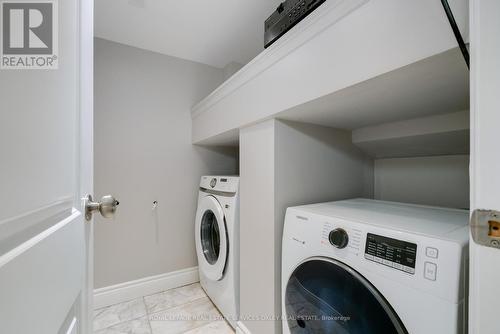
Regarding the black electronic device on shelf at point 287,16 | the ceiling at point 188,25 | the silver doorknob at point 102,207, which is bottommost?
the silver doorknob at point 102,207

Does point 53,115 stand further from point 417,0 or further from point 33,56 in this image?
point 417,0

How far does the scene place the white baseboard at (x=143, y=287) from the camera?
1738mm

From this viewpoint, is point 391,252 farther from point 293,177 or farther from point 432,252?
point 293,177

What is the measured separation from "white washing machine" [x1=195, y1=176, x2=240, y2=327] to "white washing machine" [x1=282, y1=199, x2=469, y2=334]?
0.53 metres

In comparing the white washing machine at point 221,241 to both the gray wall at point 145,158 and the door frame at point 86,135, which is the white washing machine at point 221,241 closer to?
the gray wall at point 145,158

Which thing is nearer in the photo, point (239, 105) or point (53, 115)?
point (53, 115)

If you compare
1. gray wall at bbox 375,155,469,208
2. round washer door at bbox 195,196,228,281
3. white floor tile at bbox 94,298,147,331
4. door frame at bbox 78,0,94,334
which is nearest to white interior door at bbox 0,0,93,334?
door frame at bbox 78,0,94,334

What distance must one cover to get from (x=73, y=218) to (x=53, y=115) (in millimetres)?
247

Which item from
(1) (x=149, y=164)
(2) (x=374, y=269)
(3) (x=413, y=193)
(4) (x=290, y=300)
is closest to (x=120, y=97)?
(1) (x=149, y=164)

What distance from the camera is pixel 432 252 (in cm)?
55

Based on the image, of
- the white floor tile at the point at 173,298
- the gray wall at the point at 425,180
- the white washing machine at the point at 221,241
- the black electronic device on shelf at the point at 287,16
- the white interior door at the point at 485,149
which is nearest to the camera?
the white interior door at the point at 485,149

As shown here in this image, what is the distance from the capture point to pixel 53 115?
404 mm

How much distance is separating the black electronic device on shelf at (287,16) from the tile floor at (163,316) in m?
1.92

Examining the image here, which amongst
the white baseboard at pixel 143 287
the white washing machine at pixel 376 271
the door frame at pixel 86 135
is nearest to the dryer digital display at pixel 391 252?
the white washing machine at pixel 376 271
